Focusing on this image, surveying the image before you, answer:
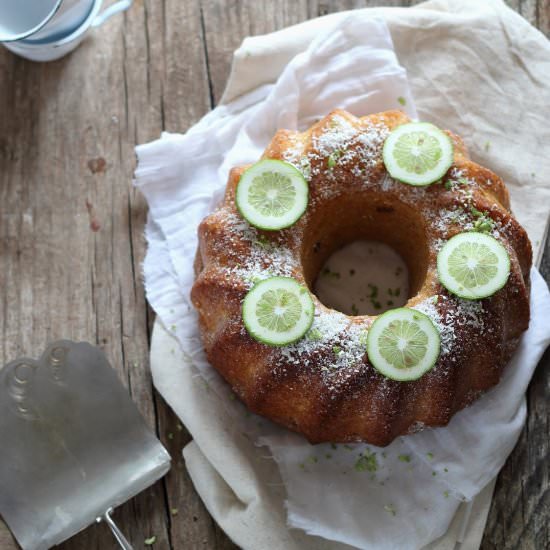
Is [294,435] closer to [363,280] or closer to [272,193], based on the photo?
[363,280]

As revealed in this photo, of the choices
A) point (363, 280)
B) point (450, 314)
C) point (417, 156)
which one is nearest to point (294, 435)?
point (363, 280)

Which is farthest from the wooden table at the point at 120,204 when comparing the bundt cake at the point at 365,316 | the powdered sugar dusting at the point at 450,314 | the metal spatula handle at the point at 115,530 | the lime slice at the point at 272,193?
the lime slice at the point at 272,193

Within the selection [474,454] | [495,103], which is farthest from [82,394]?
[495,103]

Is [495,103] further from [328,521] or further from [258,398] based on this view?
[328,521]

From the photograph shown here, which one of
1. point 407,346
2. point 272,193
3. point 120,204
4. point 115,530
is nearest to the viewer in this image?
point 407,346

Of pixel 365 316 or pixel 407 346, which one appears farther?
pixel 365 316
